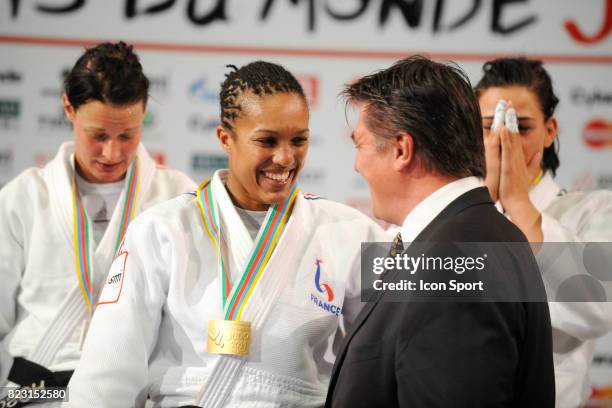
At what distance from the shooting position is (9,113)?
150 inches

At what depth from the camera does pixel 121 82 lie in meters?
2.53

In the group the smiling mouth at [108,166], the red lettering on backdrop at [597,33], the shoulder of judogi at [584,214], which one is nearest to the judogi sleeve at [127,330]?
the smiling mouth at [108,166]

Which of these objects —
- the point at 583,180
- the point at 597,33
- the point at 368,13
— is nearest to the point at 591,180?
the point at 583,180

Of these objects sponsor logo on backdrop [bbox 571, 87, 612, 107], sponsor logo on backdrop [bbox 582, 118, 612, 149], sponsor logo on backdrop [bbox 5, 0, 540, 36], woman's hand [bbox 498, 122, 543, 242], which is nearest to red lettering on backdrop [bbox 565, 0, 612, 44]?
sponsor logo on backdrop [bbox 5, 0, 540, 36]

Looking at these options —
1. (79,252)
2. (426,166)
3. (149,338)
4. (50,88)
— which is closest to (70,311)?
(79,252)

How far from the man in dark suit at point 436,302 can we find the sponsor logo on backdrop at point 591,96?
2107 mm

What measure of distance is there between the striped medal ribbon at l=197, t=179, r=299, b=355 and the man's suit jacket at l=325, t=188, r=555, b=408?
0.35 m

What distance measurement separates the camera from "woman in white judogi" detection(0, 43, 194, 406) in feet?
A: 8.00

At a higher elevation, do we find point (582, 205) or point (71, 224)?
point (582, 205)

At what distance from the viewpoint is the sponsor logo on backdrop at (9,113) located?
149 inches

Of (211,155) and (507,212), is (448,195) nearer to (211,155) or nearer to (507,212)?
(507,212)

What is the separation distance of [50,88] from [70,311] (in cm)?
174

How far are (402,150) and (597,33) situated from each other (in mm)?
2327

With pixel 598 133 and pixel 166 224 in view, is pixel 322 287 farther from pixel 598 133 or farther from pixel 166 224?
pixel 598 133
